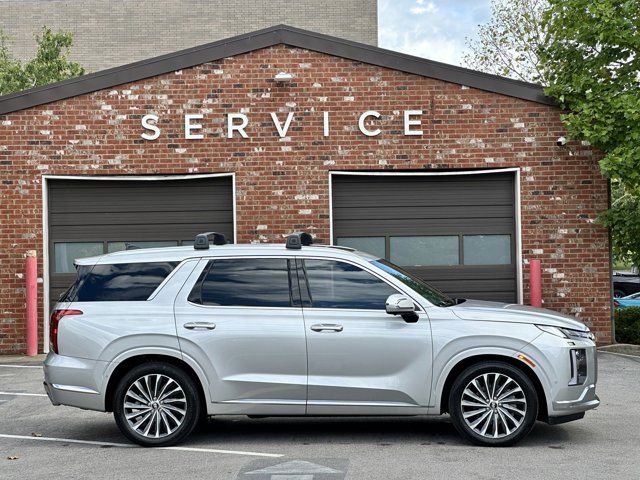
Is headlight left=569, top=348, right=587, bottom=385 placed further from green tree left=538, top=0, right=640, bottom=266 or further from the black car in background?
the black car in background

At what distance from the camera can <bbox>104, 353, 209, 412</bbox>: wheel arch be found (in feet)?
27.5

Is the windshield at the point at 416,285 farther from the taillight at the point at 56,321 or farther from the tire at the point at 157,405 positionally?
the taillight at the point at 56,321

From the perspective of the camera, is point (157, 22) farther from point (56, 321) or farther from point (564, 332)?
point (564, 332)

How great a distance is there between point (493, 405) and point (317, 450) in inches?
59.8

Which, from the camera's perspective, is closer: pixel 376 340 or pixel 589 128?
pixel 376 340

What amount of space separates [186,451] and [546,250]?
9320mm

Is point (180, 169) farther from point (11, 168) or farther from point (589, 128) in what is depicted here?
point (589, 128)

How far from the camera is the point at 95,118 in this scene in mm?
16031

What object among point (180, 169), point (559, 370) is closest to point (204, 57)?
point (180, 169)

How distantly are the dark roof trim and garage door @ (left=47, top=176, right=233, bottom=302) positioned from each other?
4.92 ft

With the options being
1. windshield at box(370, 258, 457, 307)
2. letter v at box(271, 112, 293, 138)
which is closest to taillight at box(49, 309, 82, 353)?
windshield at box(370, 258, 457, 307)

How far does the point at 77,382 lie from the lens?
841 centimetres

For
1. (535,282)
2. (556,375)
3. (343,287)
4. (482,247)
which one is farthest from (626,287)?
(343,287)

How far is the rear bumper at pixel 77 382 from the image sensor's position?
838 centimetres
